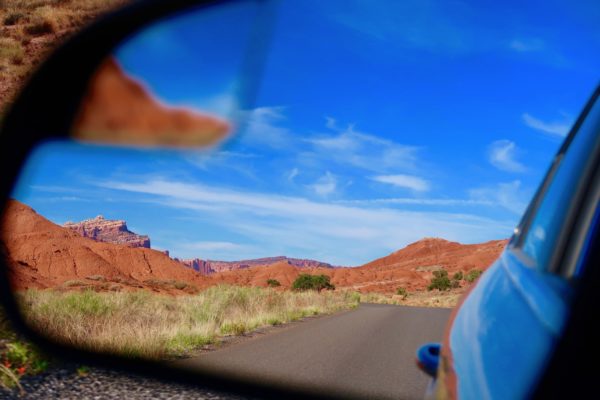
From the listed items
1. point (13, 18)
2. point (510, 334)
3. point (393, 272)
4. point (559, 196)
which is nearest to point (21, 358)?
point (559, 196)

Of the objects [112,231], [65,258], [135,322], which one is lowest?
[135,322]

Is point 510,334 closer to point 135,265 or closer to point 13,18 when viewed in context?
point 13,18

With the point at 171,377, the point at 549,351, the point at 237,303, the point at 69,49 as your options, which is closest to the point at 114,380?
the point at 171,377

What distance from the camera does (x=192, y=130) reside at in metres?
5.11

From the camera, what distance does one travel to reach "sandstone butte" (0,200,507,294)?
36647mm

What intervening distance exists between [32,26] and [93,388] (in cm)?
3392

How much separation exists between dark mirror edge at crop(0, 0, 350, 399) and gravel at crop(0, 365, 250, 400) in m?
2.07

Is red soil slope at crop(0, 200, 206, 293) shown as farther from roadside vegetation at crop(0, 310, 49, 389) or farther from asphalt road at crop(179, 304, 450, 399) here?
roadside vegetation at crop(0, 310, 49, 389)

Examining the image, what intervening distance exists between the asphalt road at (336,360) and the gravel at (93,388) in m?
0.35

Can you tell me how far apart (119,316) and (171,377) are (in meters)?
8.33

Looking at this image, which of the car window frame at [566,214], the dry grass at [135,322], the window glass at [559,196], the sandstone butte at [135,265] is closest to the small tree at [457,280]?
the sandstone butte at [135,265]

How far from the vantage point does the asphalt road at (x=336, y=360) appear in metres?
7.24

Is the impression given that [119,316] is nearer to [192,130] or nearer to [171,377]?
[192,130]

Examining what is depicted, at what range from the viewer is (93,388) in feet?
21.8
